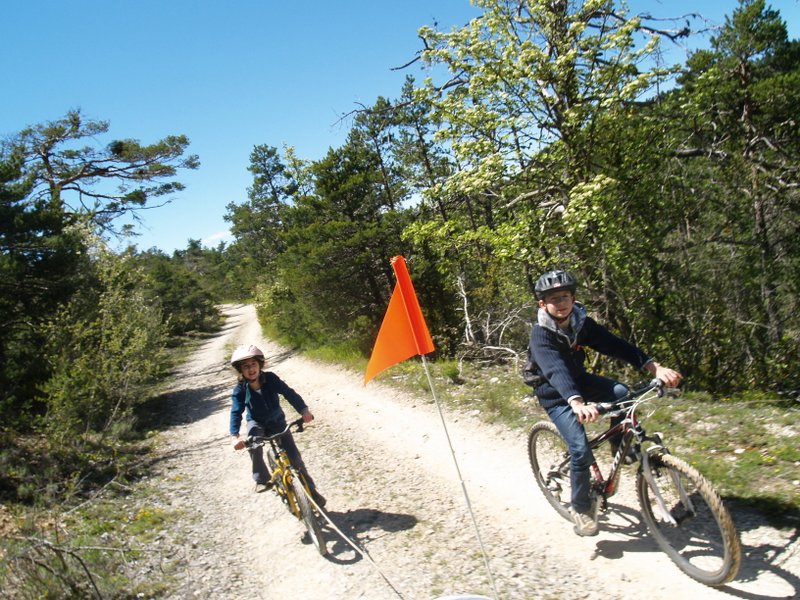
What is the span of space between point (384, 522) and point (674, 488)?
3.15 m

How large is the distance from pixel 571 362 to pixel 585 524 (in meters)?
1.41

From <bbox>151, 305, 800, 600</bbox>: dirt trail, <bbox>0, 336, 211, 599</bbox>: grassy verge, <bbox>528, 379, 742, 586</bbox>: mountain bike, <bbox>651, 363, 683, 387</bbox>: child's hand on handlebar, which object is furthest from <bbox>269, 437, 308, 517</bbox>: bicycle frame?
<bbox>651, 363, 683, 387</bbox>: child's hand on handlebar

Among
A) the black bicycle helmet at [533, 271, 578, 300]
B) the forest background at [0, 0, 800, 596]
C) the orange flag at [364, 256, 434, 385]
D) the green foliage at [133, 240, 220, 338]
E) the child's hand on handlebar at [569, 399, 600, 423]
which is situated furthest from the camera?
the green foliage at [133, 240, 220, 338]

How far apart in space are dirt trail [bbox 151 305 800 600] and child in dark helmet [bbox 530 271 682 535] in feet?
1.71

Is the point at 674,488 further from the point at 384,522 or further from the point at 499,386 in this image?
the point at 499,386

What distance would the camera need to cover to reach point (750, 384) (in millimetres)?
8852

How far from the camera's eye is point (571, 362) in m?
4.23

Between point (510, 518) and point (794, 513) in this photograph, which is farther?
point (510, 518)

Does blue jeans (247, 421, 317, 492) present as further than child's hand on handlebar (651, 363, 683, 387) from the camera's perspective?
Yes

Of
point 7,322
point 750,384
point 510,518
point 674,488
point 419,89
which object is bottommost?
point 750,384

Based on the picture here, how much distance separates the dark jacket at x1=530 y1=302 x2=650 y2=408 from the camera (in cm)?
401

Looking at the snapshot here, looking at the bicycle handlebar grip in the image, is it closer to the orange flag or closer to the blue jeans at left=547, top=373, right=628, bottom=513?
the blue jeans at left=547, top=373, right=628, bottom=513

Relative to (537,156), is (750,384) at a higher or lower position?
lower

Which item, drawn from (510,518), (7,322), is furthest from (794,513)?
(7,322)
